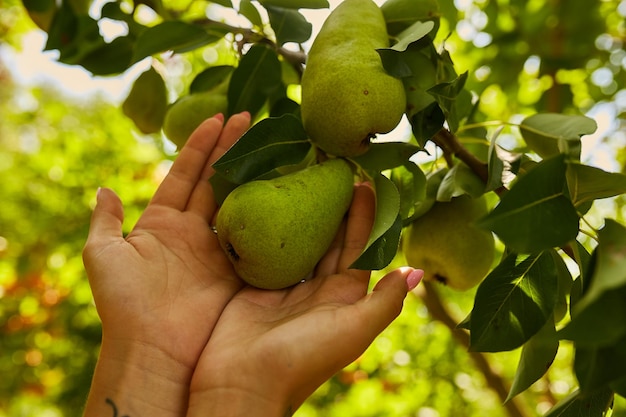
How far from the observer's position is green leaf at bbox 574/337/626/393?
63cm

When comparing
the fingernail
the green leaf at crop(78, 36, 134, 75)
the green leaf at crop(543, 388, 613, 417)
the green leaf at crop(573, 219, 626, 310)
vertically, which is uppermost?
the green leaf at crop(573, 219, 626, 310)

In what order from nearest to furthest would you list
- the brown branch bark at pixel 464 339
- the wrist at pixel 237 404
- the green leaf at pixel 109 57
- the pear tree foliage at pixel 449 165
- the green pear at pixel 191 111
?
the pear tree foliage at pixel 449 165, the wrist at pixel 237 404, the green pear at pixel 191 111, the green leaf at pixel 109 57, the brown branch bark at pixel 464 339

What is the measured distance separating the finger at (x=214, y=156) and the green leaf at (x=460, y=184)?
0.46m

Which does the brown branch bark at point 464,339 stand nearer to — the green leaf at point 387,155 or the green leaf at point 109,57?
the green leaf at point 387,155

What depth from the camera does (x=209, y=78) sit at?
146 cm

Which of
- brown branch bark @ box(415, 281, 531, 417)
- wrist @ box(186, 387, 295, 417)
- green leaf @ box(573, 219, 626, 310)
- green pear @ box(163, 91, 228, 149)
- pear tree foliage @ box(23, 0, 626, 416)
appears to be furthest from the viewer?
brown branch bark @ box(415, 281, 531, 417)

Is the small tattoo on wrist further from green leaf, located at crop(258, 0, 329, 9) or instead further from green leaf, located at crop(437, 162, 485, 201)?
green leaf, located at crop(258, 0, 329, 9)

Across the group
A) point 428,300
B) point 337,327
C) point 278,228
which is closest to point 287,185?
point 278,228

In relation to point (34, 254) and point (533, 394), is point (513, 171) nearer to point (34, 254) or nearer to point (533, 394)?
point (533, 394)

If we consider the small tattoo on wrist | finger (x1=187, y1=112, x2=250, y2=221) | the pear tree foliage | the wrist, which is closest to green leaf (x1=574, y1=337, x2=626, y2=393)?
the pear tree foliage

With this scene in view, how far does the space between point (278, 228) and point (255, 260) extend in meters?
0.07

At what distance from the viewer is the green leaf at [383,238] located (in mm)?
892

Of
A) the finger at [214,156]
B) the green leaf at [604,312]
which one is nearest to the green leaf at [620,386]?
the green leaf at [604,312]

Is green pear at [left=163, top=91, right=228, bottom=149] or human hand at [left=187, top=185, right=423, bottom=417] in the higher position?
green pear at [left=163, top=91, right=228, bottom=149]
